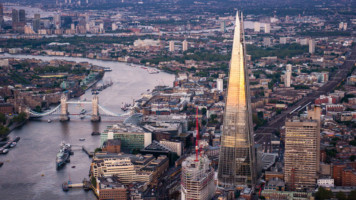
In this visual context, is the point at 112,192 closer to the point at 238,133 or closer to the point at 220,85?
the point at 238,133

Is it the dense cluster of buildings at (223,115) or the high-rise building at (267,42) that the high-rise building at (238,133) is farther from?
the high-rise building at (267,42)

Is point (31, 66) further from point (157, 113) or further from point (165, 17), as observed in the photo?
point (165, 17)

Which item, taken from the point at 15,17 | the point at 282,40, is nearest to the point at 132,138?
the point at 282,40

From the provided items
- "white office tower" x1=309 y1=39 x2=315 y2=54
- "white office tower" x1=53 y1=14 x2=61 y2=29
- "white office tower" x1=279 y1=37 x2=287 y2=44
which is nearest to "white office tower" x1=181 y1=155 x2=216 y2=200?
"white office tower" x1=309 y1=39 x2=315 y2=54

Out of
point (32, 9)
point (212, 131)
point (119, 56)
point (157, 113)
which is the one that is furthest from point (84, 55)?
point (32, 9)

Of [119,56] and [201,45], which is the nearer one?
[119,56]

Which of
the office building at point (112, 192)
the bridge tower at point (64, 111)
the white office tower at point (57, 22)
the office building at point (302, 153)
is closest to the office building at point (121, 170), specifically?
the office building at point (112, 192)
